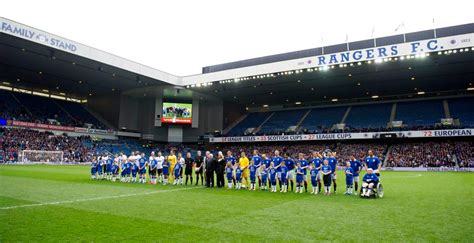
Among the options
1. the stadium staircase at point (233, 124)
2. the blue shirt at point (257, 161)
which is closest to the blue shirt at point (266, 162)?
the blue shirt at point (257, 161)

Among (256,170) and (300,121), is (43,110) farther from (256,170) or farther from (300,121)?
(256,170)

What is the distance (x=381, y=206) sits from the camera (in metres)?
9.61

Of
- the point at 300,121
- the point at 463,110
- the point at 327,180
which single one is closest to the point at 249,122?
the point at 300,121

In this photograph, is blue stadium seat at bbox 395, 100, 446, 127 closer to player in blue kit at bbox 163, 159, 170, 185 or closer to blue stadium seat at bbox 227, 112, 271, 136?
blue stadium seat at bbox 227, 112, 271, 136

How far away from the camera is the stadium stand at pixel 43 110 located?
40.3 m

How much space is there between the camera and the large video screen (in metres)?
49.4

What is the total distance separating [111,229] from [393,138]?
1562 inches

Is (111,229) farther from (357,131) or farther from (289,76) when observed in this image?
(357,131)

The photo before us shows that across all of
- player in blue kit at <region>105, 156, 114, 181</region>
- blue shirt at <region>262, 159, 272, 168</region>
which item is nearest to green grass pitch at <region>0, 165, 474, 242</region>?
blue shirt at <region>262, 159, 272, 168</region>

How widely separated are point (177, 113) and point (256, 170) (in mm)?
37048

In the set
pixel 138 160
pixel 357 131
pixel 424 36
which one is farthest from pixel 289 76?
pixel 138 160

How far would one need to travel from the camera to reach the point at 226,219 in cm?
747

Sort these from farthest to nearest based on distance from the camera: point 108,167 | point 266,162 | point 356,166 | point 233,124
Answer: point 233,124 → point 108,167 → point 266,162 → point 356,166

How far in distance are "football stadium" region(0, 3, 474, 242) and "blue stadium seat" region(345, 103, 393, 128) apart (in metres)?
0.34
